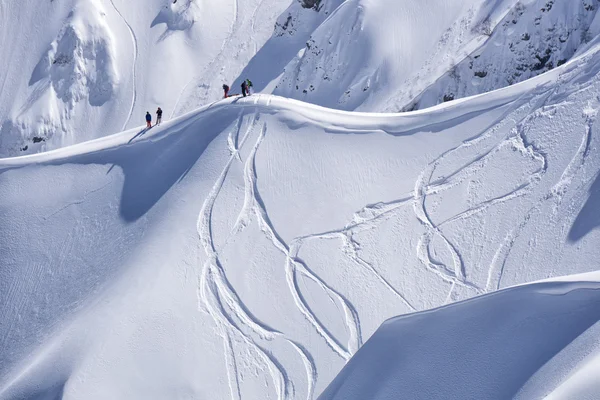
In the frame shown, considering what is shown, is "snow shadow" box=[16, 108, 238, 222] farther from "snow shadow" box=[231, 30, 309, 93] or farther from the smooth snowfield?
"snow shadow" box=[231, 30, 309, 93]

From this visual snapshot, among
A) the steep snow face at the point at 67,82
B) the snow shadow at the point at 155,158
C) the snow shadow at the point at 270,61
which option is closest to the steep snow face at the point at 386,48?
the snow shadow at the point at 270,61

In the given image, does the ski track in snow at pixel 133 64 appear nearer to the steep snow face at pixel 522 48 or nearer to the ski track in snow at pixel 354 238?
the steep snow face at pixel 522 48

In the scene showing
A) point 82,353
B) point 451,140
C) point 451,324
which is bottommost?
point 451,324

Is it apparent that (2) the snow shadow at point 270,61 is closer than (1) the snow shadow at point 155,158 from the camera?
No

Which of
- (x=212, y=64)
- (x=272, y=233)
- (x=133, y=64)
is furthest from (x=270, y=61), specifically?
(x=272, y=233)

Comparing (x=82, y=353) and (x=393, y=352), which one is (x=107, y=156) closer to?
(x=82, y=353)

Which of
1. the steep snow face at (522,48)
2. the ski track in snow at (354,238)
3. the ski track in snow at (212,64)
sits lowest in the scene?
the ski track in snow at (354,238)

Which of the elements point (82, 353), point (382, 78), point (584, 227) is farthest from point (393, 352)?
point (382, 78)
